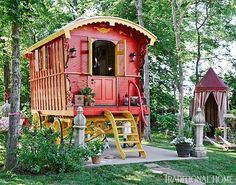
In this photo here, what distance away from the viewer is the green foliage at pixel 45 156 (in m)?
7.16

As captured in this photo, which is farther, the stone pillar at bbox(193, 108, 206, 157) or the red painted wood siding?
the red painted wood siding

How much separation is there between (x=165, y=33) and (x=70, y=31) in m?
9.34

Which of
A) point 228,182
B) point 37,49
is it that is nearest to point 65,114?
point 37,49

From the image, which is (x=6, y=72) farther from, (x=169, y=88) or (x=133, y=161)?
(x=133, y=161)

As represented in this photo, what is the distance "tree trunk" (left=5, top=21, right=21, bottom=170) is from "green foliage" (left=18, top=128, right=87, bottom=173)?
170 millimetres

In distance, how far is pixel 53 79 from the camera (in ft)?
35.8

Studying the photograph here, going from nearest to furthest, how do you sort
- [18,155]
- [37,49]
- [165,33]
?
1. [18,155]
2. [37,49]
3. [165,33]

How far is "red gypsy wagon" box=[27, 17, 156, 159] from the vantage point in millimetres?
9727

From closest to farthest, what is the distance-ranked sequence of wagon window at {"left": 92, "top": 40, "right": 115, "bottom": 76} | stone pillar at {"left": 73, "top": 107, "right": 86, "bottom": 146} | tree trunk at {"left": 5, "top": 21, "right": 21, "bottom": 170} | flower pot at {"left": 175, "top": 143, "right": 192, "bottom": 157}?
tree trunk at {"left": 5, "top": 21, "right": 21, "bottom": 170}
stone pillar at {"left": 73, "top": 107, "right": 86, "bottom": 146}
flower pot at {"left": 175, "top": 143, "right": 192, "bottom": 157}
wagon window at {"left": 92, "top": 40, "right": 115, "bottom": 76}

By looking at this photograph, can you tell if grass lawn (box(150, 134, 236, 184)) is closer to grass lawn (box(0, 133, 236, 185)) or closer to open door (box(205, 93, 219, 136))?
grass lawn (box(0, 133, 236, 185))

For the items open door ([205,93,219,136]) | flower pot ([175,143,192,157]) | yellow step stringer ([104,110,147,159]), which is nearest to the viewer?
yellow step stringer ([104,110,147,159])

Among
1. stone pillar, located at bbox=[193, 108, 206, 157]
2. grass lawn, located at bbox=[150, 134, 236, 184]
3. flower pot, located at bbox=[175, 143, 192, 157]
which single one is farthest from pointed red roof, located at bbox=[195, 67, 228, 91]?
flower pot, located at bbox=[175, 143, 192, 157]

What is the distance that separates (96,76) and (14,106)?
3.27 m

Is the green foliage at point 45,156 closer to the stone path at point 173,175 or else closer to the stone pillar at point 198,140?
the stone path at point 173,175
